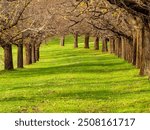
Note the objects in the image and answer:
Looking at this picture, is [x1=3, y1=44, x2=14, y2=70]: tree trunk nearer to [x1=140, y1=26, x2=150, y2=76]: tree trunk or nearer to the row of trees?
the row of trees

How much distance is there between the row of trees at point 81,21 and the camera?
2764 centimetres

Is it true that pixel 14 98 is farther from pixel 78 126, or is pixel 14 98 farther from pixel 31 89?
pixel 78 126

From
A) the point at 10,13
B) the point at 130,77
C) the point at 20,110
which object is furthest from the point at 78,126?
the point at 130,77

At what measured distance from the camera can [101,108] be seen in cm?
2161

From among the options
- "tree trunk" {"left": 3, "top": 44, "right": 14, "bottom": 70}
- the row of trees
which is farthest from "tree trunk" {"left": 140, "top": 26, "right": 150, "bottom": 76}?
"tree trunk" {"left": 3, "top": 44, "right": 14, "bottom": 70}

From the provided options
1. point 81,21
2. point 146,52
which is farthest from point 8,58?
point 146,52

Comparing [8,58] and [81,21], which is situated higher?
[81,21]

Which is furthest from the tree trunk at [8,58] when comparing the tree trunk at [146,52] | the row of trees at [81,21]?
the tree trunk at [146,52]

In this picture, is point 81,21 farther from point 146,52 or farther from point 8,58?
point 146,52

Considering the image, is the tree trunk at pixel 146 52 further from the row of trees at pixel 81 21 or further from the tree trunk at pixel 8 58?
the tree trunk at pixel 8 58

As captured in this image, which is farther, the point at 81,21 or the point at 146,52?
the point at 81,21

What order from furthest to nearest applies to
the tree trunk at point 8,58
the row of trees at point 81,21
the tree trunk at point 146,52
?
1. the tree trunk at point 8,58
2. the tree trunk at point 146,52
3. the row of trees at point 81,21

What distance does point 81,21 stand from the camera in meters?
48.0

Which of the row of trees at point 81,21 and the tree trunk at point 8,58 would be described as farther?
the tree trunk at point 8,58
